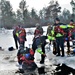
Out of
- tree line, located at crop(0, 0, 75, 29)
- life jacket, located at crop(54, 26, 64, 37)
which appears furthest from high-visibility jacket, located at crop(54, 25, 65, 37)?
tree line, located at crop(0, 0, 75, 29)

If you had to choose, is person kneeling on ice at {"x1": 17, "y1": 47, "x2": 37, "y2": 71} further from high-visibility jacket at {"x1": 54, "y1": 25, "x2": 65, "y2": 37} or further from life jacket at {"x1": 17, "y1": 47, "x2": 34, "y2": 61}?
high-visibility jacket at {"x1": 54, "y1": 25, "x2": 65, "y2": 37}

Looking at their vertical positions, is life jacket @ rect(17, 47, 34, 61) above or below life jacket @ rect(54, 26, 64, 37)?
below

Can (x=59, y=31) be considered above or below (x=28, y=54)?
above

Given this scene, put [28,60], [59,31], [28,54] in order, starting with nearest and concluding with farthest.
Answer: [28,60] < [28,54] < [59,31]

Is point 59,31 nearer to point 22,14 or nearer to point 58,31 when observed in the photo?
point 58,31

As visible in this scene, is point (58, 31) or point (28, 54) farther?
point (58, 31)

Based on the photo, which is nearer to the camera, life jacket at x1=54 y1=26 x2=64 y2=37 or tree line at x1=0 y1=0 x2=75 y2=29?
life jacket at x1=54 y1=26 x2=64 y2=37

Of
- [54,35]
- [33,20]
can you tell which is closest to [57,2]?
A: [33,20]

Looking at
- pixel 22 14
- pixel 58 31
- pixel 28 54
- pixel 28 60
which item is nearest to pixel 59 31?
pixel 58 31

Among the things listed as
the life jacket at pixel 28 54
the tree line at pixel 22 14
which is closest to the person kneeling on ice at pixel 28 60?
the life jacket at pixel 28 54

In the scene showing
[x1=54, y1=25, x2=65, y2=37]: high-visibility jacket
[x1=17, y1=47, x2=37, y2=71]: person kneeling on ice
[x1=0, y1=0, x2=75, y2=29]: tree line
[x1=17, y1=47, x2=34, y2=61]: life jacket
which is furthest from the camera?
[x1=0, y1=0, x2=75, y2=29]: tree line

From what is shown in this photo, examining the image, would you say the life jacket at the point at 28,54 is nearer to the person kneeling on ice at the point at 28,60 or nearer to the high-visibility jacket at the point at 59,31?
the person kneeling on ice at the point at 28,60

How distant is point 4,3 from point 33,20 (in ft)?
39.8

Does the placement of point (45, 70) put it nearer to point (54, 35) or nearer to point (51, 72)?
point (51, 72)
